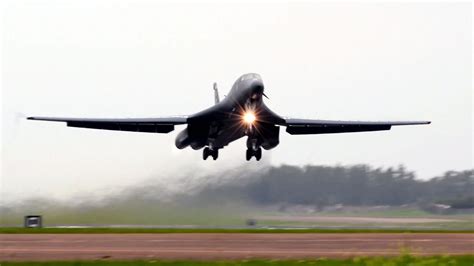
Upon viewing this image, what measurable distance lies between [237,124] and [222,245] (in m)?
11.6

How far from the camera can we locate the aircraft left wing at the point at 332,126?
147ft

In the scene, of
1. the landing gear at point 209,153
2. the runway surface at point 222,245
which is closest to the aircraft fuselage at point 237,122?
the landing gear at point 209,153

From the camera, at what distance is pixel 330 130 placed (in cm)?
4778

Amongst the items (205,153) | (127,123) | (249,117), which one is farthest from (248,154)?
(127,123)

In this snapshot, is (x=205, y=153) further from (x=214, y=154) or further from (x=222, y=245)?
(x=222, y=245)

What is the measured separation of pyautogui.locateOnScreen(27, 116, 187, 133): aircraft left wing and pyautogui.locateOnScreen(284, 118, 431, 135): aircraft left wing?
684 cm

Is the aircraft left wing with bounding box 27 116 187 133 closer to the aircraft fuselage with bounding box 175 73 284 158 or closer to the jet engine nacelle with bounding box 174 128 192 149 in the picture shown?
the jet engine nacelle with bounding box 174 128 192 149

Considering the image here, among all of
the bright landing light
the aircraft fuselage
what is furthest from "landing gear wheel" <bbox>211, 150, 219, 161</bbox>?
the bright landing light

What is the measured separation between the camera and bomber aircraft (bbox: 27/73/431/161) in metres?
38.5

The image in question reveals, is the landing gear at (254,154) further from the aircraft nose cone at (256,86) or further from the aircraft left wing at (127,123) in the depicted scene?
the aircraft nose cone at (256,86)

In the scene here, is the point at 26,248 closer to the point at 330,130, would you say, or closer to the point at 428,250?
the point at 428,250


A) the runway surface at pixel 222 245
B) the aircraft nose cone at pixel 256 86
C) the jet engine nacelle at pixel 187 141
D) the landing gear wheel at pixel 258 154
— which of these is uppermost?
the aircraft nose cone at pixel 256 86

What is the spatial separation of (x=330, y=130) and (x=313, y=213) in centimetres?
543

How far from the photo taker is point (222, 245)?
30344 millimetres
